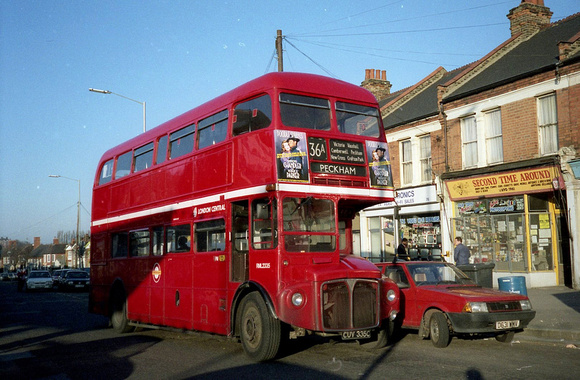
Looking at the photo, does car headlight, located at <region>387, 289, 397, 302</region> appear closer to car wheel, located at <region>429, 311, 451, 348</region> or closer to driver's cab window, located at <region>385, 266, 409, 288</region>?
car wheel, located at <region>429, 311, 451, 348</region>

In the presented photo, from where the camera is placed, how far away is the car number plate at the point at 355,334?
844 cm

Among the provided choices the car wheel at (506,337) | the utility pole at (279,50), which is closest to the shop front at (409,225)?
the utility pole at (279,50)

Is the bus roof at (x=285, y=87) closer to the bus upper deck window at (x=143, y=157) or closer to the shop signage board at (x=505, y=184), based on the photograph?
the bus upper deck window at (x=143, y=157)

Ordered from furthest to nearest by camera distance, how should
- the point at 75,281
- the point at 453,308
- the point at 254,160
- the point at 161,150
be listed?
the point at 75,281, the point at 161,150, the point at 453,308, the point at 254,160

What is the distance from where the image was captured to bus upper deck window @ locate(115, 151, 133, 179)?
1401cm

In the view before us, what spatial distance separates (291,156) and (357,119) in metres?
1.90

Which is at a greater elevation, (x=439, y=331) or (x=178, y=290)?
(x=178, y=290)

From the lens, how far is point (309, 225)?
886cm

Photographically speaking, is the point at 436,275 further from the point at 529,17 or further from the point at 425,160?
the point at 529,17

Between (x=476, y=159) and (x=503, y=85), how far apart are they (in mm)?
3179

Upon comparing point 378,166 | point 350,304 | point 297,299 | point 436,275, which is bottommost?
point 350,304

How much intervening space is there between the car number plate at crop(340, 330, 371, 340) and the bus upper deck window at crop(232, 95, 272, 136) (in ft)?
11.5

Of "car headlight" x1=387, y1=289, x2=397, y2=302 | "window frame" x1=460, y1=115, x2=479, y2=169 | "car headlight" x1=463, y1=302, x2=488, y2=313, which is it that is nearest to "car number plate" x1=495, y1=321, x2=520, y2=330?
"car headlight" x1=463, y1=302, x2=488, y2=313

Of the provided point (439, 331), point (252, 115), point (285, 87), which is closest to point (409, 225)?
point (439, 331)
